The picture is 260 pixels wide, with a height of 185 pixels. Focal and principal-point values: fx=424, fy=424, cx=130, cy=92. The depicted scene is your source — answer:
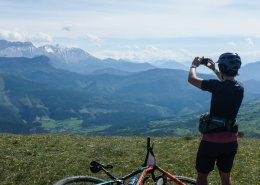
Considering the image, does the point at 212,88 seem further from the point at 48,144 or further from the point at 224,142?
the point at 48,144

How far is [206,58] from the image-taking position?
11.2 m

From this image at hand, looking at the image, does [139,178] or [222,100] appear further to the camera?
[139,178]

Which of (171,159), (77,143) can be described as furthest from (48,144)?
(171,159)

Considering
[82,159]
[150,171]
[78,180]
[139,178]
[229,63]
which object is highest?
[229,63]

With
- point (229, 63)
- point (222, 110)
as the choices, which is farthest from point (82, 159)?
point (229, 63)

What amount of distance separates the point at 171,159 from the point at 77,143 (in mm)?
6863

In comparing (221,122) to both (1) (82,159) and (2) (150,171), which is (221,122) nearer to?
(2) (150,171)

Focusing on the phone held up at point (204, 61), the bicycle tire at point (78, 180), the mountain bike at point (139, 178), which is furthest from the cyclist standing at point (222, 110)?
the bicycle tire at point (78, 180)

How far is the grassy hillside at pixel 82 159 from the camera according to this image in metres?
17.1

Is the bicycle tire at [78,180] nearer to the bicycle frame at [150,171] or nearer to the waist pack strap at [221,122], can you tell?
the bicycle frame at [150,171]

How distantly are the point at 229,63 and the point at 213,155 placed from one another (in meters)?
2.29

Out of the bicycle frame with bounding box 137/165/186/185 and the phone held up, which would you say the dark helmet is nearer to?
the phone held up

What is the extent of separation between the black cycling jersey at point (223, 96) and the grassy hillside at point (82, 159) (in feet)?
22.6

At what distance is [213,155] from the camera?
10.4 metres
